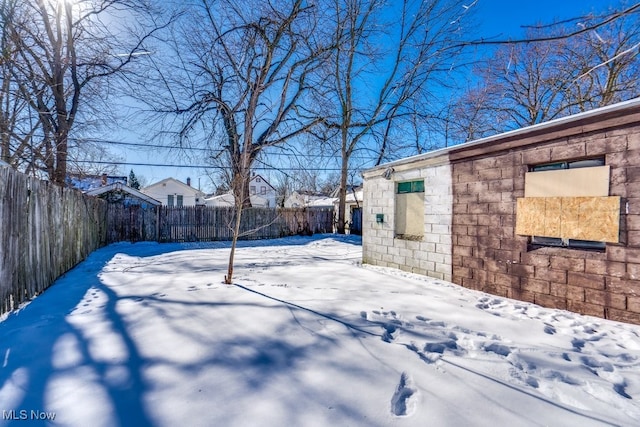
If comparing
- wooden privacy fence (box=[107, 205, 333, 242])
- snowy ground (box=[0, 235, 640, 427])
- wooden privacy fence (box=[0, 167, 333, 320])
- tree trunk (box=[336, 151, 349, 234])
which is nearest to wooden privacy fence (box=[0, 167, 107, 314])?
wooden privacy fence (box=[0, 167, 333, 320])

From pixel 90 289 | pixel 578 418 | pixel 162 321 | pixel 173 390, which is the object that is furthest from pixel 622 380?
pixel 90 289

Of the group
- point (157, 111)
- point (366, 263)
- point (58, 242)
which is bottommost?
point (366, 263)

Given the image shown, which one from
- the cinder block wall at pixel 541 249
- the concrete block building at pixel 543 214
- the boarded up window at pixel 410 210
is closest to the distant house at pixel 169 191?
the boarded up window at pixel 410 210

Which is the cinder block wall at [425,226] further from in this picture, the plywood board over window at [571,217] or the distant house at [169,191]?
the distant house at [169,191]

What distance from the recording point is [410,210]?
20.0ft

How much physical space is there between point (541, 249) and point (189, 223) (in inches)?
498

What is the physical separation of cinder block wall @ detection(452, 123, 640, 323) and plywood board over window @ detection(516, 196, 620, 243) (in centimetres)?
9

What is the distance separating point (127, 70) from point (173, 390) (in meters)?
11.8

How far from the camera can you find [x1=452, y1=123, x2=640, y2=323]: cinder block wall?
317 cm

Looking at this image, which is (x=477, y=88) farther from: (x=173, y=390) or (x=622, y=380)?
(x=173, y=390)

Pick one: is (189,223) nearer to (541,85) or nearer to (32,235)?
(32,235)

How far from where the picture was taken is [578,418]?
167cm

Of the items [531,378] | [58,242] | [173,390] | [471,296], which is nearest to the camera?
[173,390]

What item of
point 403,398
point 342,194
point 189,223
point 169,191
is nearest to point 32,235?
point 403,398
